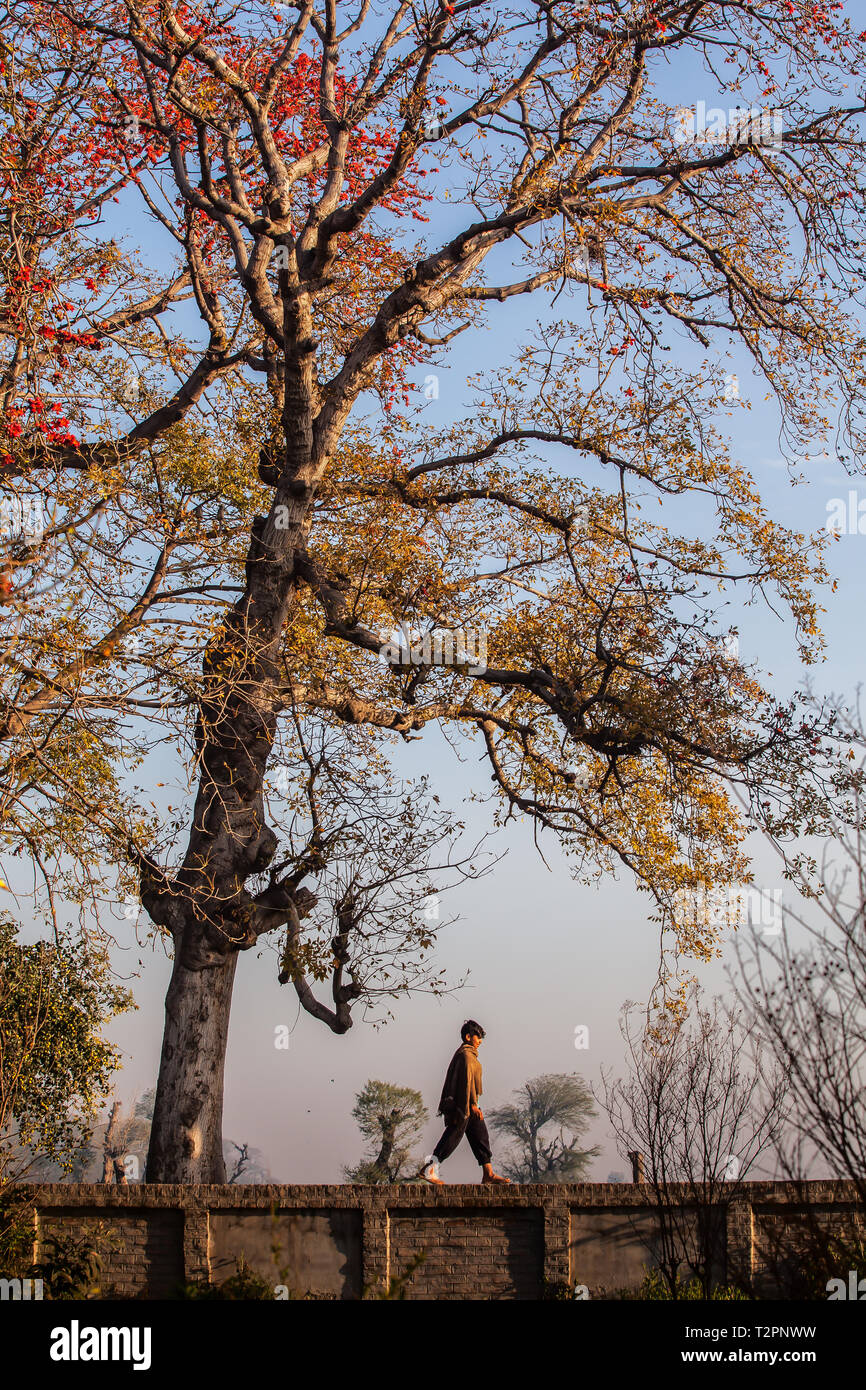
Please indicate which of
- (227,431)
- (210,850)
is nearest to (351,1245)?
(210,850)

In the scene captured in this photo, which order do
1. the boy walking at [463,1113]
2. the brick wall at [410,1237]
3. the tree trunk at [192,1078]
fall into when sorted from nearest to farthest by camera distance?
the brick wall at [410,1237]
the boy walking at [463,1113]
the tree trunk at [192,1078]

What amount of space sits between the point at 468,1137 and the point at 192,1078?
3.04m

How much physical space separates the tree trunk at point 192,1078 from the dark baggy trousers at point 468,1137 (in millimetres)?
2642

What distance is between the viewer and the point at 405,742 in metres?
15.7

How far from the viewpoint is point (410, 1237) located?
10797 millimetres

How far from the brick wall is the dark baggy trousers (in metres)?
1.06

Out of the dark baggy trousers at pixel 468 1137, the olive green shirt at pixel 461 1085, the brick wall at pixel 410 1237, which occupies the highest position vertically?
the olive green shirt at pixel 461 1085

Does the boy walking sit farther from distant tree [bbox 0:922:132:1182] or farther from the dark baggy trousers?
distant tree [bbox 0:922:132:1182]

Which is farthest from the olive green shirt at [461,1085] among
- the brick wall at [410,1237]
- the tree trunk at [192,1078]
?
the tree trunk at [192,1078]

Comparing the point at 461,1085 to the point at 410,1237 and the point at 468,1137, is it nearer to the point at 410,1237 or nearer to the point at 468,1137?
the point at 468,1137

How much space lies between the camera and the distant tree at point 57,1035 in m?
14.0

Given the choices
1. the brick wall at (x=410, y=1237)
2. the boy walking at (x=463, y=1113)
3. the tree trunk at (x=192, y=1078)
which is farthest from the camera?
the tree trunk at (x=192, y=1078)

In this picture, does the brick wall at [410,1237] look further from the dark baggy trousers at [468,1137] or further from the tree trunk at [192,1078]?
the tree trunk at [192,1078]
